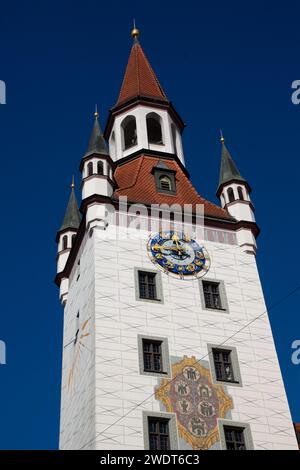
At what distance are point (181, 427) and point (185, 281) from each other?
518 cm

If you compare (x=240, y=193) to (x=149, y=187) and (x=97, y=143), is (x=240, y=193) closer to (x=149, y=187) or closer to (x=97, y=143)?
(x=149, y=187)

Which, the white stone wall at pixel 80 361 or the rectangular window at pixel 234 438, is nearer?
the rectangular window at pixel 234 438

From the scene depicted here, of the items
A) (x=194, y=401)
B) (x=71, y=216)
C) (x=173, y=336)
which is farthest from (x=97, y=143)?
(x=194, y=401)

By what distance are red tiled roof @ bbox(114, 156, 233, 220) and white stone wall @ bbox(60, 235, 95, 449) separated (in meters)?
2.78

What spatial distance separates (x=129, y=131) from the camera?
3278cm

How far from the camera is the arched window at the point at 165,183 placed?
27969 millimetres

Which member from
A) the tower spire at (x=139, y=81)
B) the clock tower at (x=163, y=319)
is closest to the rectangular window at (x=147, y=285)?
the clock tower at (x=163, y=319)

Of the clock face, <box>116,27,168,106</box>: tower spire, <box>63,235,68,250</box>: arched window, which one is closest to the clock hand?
the clock face

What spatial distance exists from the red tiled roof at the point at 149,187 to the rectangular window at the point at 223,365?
577 cm

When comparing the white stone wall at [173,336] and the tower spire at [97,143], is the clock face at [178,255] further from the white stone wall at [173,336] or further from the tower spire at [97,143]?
the tower spire at [97,143]

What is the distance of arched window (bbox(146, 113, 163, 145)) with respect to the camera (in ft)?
106

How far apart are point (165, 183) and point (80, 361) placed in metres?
8.29
